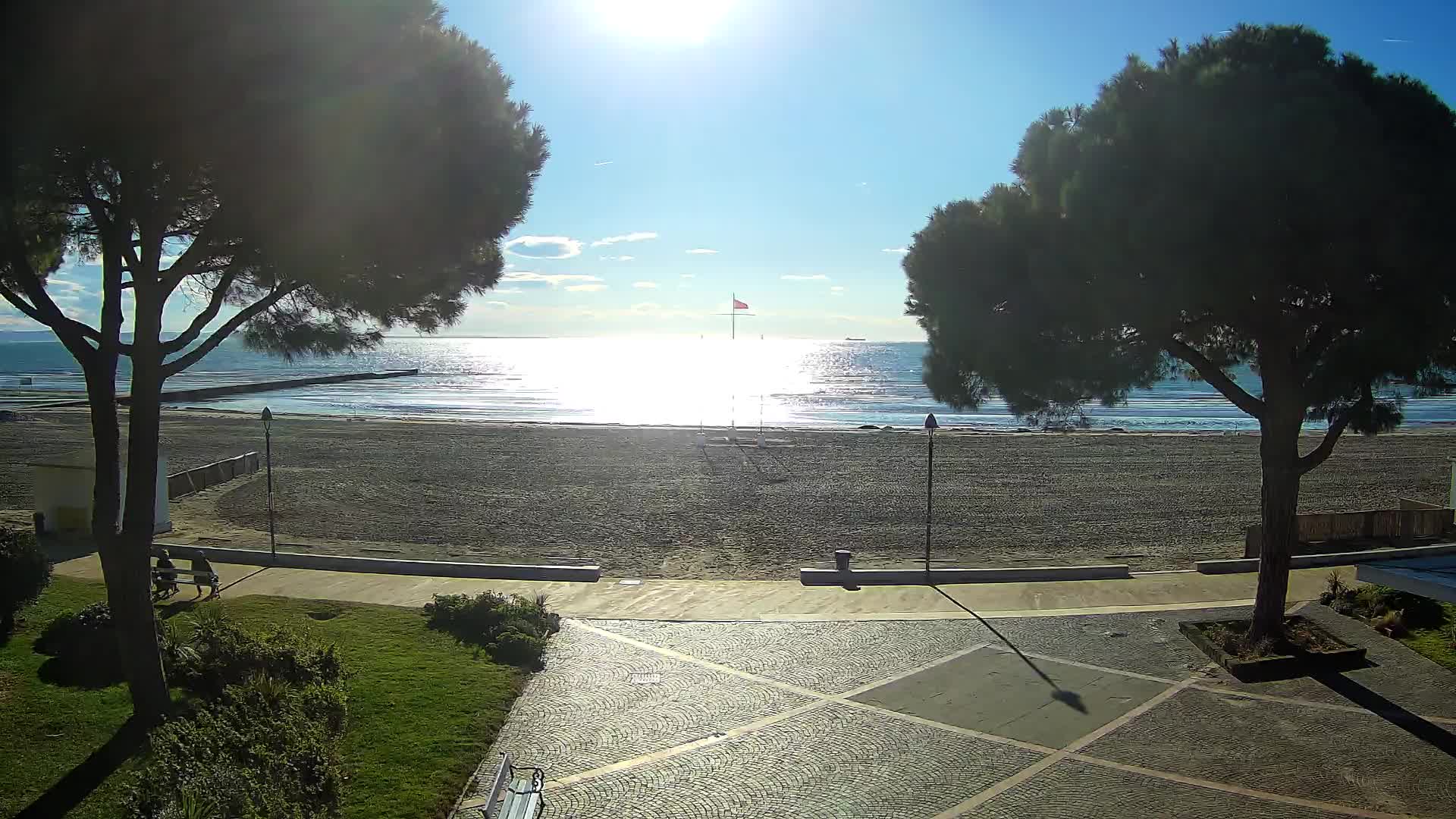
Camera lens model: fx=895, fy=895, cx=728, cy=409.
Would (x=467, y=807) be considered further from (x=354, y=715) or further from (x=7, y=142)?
Answer: (x=7, y=142)

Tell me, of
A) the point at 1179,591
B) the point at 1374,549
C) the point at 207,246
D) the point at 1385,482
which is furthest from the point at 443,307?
the point at 1385,482

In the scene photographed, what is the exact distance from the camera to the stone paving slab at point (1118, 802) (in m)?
7.19

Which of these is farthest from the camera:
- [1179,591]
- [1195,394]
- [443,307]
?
[1195,394]

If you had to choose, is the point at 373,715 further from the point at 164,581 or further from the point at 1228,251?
the point at 1228,251

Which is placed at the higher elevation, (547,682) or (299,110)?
(299,110)

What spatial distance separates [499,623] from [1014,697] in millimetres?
6174

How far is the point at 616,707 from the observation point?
30.5 feet

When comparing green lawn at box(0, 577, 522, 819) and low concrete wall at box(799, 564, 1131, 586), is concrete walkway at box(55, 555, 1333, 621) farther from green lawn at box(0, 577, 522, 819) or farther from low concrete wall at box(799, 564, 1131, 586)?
green lawn at box(0, 577, 522, 819)

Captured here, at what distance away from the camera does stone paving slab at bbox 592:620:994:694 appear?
10.4 meters

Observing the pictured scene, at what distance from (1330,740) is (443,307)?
9848 mm

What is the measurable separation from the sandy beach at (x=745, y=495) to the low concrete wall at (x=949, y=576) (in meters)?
1.91

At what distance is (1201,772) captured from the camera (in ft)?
25.9

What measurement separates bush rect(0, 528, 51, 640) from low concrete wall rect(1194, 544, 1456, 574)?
16.8 m

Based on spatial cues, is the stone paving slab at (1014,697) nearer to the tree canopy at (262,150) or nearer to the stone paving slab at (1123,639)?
the stone paving slab at (1123,639)
